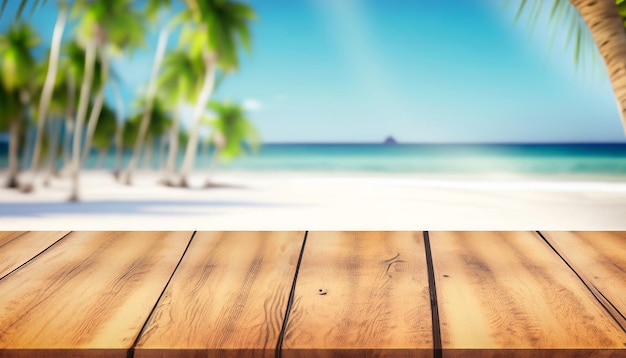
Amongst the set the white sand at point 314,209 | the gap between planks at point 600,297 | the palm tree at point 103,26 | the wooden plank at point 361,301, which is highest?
the palm tree at point 103,26

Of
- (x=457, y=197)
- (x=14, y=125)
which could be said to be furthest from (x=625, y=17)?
(x=14, y=125)

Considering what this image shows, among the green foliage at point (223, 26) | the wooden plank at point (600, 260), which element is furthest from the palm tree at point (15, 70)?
the wooden plank at point (600, 260)

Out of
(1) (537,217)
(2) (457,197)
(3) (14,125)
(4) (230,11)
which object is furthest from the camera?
(3) (14,125)

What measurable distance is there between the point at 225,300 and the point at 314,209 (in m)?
5.34

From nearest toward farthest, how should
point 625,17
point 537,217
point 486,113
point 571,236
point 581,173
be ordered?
point 571,236 < point 625,17 < point 537,217 < point 581,173 < point 486,113

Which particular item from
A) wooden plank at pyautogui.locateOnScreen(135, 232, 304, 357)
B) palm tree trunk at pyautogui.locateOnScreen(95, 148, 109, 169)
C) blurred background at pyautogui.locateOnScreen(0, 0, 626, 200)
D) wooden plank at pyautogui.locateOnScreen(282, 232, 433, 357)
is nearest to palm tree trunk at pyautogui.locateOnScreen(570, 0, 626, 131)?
wooden plank at pyautogui.locateOnScreen(282, 232, 433, 357)

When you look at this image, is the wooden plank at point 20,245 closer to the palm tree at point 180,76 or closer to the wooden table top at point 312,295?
the wooden table top at point 312,295

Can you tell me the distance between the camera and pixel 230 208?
6.47 meters

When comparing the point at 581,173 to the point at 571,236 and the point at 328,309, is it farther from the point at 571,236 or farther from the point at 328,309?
the point at 328,309

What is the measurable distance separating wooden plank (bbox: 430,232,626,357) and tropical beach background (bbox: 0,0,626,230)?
0.76m

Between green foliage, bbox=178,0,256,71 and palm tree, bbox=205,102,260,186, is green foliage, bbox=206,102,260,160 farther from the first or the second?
green foliage, bbox=178,0,256,71

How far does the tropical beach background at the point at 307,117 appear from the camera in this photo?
6.29 m

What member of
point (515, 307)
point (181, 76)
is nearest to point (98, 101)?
point (181, 76)

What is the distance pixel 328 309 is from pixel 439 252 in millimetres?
492
